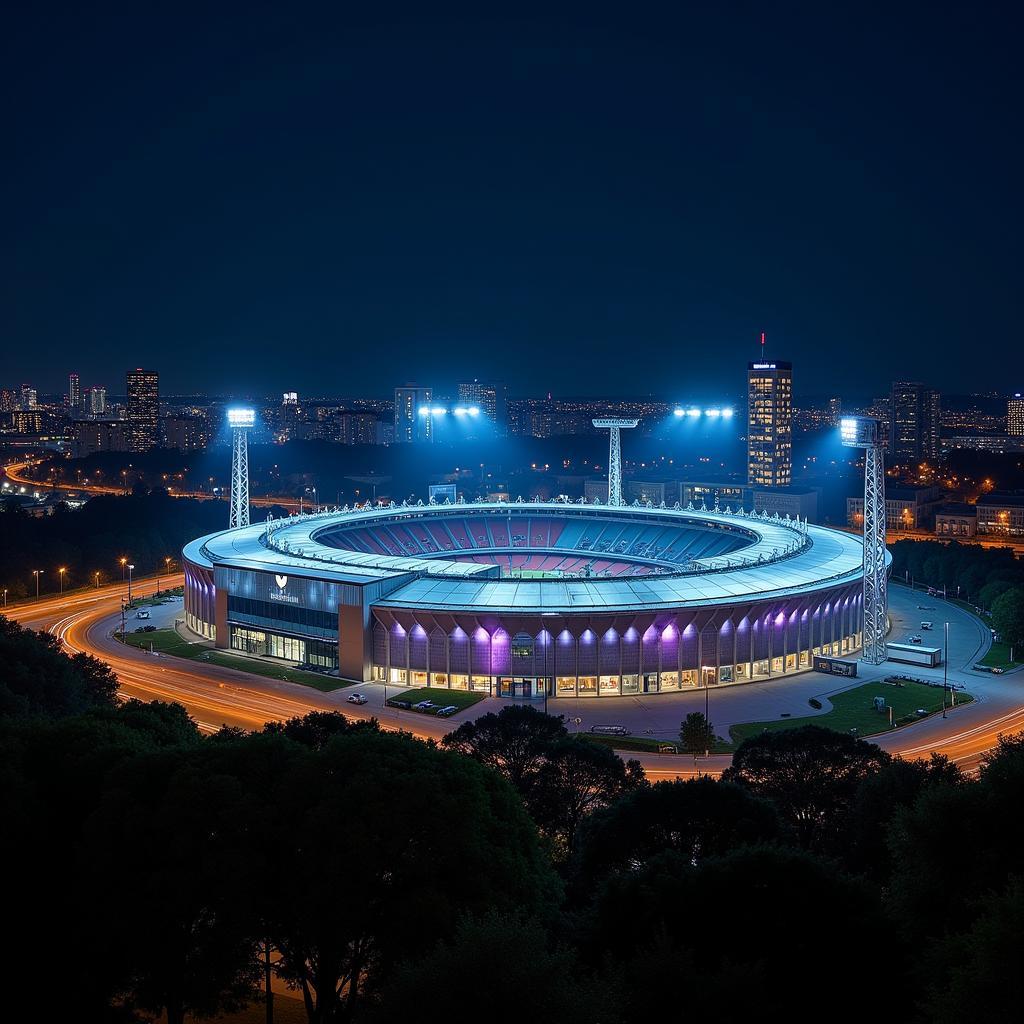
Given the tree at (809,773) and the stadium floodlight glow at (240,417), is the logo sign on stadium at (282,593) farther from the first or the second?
the tree at (809,773)

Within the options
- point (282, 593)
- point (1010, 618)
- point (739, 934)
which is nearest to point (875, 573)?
point (1010, 618)

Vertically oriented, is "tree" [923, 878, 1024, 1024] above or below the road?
above

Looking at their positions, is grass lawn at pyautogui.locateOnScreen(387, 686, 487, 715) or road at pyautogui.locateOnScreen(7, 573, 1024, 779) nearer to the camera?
road at pyautogui.locateOnScreen(7, 573, 1024, 779)

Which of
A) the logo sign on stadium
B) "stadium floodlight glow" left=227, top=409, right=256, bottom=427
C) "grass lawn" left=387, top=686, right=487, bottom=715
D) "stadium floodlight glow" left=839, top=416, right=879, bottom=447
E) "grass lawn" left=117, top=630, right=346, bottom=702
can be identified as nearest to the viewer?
"grass lawn" left=387, top=686, right=487, bottom=715

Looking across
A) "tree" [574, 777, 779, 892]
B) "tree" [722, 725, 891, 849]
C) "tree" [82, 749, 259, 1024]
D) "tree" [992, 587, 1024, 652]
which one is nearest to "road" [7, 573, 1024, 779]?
"tree" [992, 587, 1024, 652]

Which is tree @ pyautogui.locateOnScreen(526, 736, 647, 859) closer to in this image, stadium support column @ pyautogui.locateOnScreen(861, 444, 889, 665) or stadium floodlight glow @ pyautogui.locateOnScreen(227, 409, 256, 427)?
stadium support column @ pyautogui.locateOnScreen(861, 444, 889, 665)

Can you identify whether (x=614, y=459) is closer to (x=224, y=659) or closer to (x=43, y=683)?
(x=224, y=659)
